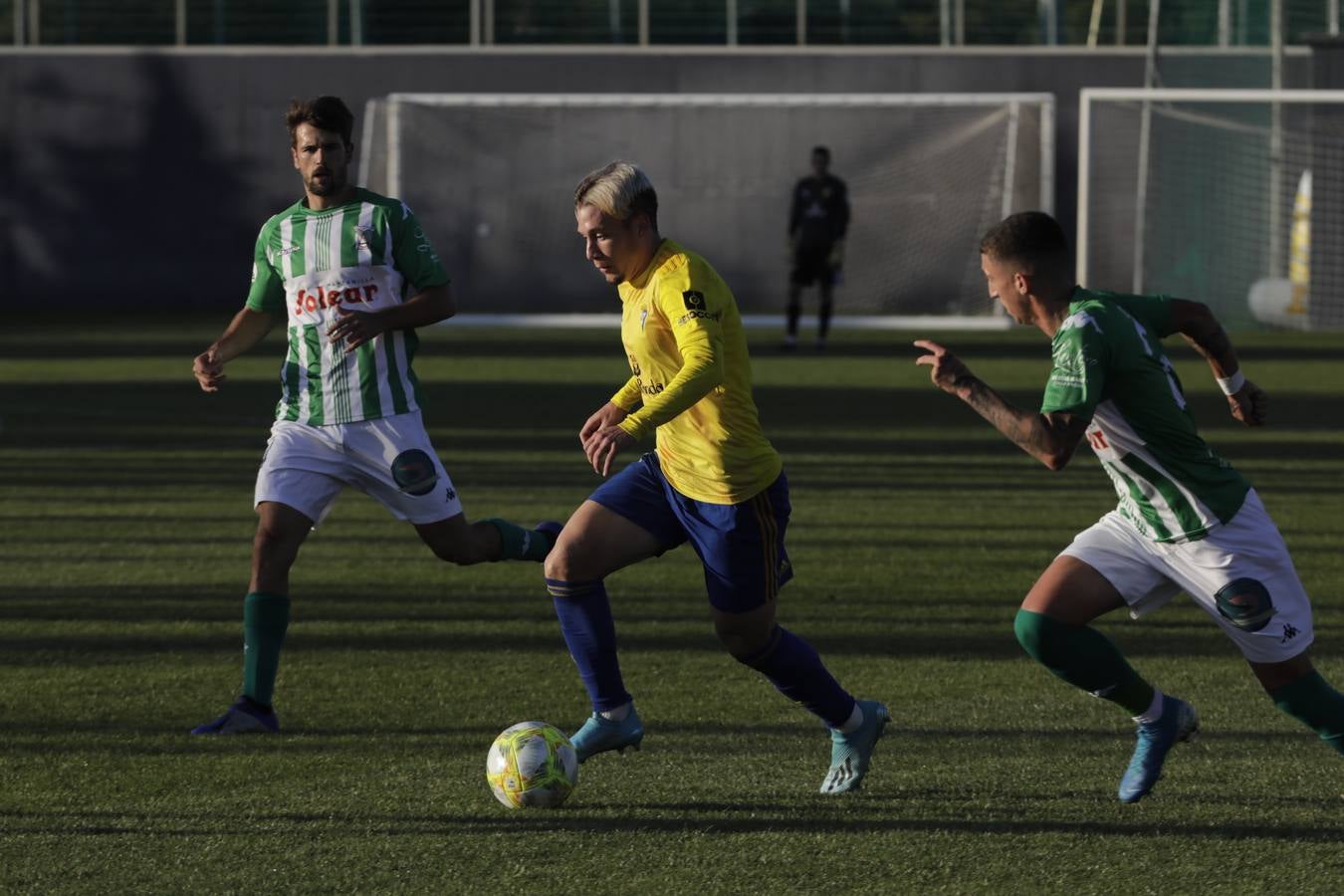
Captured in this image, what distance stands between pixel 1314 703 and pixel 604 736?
1.77 m

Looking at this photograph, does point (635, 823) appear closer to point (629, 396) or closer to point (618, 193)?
point (629, 396)

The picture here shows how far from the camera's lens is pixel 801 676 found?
5.32m

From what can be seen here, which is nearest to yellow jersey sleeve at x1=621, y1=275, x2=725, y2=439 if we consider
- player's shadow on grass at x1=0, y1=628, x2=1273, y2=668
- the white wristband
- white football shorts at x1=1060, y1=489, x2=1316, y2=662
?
white football shorts at x1=1060, y1=489, x2=1316, y2=662

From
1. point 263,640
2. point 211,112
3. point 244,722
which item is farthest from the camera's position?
point 211,112

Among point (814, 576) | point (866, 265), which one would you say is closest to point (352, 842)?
point (814, 576)

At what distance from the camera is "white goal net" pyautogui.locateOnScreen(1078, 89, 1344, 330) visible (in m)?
27.2

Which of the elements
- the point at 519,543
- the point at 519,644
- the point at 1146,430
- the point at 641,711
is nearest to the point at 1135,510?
the point at 1146,430

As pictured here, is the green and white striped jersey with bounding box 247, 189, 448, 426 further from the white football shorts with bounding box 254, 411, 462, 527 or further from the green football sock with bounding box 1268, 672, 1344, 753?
the green football sock with bounding box 1268, 672, 1344, 753

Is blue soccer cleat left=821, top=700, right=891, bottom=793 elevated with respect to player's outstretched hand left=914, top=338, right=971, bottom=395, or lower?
lower

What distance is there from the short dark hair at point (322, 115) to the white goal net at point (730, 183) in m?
23.7

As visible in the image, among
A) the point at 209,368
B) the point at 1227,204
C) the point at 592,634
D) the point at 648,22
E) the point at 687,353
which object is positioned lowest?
the point at 592,634

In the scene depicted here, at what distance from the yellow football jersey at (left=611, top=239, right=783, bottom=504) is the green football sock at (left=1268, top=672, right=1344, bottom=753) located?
1.35 meters

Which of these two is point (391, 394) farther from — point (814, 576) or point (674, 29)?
point (674, 29)

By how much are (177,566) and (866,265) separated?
22.6m
